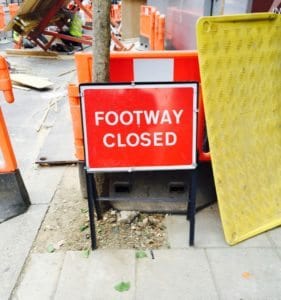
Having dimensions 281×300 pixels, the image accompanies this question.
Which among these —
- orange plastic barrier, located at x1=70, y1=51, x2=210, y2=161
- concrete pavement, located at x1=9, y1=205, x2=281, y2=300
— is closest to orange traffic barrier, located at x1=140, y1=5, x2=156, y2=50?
orange plastic barrier, located at x1=70, y1=51, x2=210, y2=161

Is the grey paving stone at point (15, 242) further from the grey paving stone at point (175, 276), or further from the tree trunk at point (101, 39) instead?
the tree trunk at point (101, 39)

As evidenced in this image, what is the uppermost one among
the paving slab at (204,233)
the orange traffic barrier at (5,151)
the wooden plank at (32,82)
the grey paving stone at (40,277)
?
the orange traffic barrier at (5,151)

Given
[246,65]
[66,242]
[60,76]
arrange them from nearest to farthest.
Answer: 1. [246,65]
2. [66,242]
3. [60,76]

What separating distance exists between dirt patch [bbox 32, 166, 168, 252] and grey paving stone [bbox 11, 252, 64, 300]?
0.10 metres

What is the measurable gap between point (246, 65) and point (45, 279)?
2.08 m

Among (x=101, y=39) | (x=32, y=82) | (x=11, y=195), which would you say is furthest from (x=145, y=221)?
(x=32, y=82)

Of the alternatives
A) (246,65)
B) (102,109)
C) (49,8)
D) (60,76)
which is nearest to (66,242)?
(102,109)

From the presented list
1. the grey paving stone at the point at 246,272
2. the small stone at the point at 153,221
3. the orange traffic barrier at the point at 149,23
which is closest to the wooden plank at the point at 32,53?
the orange traffic barrier at the point at 149,23

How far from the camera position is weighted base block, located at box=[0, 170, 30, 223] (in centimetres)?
311

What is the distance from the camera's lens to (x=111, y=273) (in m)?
2.49

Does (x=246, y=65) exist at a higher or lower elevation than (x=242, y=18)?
lower

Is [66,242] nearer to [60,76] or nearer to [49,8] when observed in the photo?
[60,76]

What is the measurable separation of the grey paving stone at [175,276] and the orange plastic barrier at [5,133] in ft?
4.59

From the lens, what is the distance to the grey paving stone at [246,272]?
232cm
